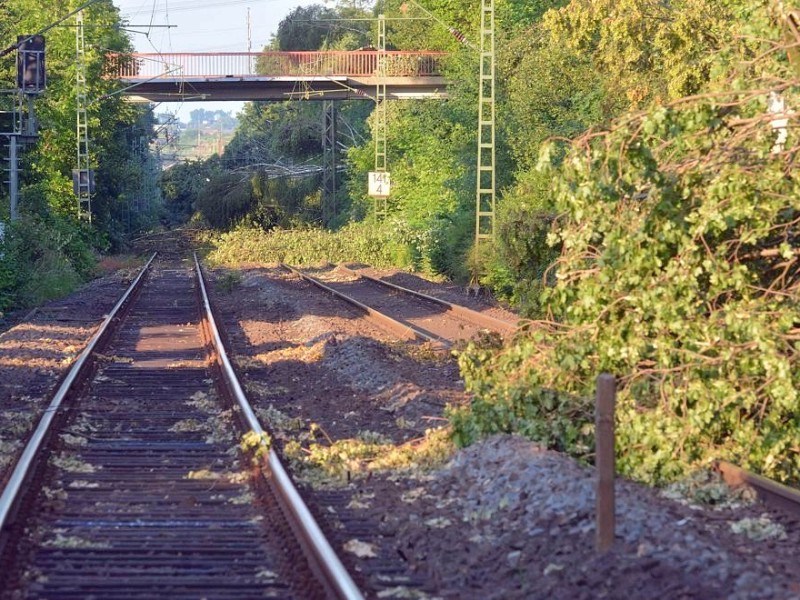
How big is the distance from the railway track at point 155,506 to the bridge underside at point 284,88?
137 feet

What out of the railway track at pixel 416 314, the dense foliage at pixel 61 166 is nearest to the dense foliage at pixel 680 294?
the railway track at pixel 416 314

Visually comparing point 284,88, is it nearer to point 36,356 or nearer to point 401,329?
point 401,329

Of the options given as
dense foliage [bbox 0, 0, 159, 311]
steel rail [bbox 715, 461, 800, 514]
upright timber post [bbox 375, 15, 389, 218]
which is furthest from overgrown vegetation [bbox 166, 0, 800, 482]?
upright timber post [bbox 375, 15, 389, 218]

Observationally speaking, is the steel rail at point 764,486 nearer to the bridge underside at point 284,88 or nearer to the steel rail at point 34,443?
the steel rail at point 34,443

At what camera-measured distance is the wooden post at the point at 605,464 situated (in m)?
A: 6.74

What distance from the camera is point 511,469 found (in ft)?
28.7

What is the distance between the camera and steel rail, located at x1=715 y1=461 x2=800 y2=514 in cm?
796

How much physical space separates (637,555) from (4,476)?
480cm

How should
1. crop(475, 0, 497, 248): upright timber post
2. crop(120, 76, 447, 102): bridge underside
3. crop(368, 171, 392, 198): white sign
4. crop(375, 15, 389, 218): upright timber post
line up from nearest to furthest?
1. crop(475, 0, 497, 248): upright timber post
2. crop(368, 171, 392, 198): white sign
3. crop(375, 15, 389, 218): upright timber post
4. crop(120, 76, 447, 102): bridge underside

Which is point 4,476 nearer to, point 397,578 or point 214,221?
point 397,578

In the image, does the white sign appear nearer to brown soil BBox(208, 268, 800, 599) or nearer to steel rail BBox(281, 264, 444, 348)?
steel rail BBox(281, 264, 444, 348)

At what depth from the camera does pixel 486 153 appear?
4003cm

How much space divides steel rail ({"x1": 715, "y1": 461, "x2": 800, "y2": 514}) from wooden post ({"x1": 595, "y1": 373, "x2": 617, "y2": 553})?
181 cm

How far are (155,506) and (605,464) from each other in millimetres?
3301
